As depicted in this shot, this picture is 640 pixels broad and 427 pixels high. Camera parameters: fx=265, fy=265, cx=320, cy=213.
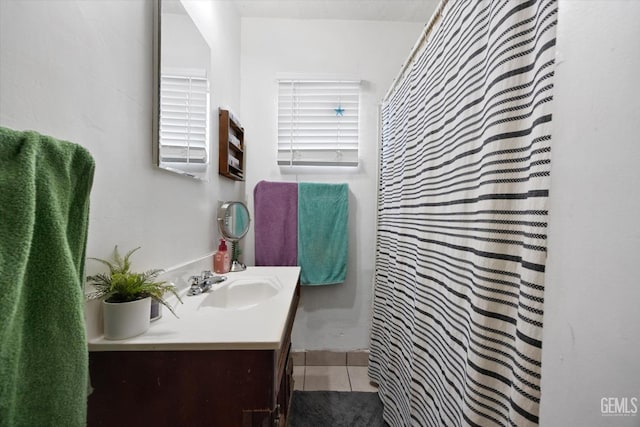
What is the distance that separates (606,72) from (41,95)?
1.27 m

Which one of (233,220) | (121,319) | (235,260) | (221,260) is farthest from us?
(233,220)

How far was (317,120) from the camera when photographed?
1.83 metres

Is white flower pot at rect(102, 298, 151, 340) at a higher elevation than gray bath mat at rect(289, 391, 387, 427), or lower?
higher

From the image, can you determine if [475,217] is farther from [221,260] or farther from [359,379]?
[359,379]

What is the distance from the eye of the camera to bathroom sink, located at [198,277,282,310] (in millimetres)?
Answer: 1138

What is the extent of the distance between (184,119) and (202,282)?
65 cm

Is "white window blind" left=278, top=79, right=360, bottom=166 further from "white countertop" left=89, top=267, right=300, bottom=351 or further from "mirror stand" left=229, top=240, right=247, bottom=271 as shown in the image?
"white countertop" left=89, top=267, right=300, bottom=351

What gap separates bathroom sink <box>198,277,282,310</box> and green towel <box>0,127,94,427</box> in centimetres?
69

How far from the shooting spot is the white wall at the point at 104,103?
49 centimetres

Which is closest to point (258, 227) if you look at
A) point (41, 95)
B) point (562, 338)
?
point (41, 95)

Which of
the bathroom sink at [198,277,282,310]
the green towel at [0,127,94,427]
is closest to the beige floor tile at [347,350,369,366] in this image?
the bathroom sink at [198,277,282,310]

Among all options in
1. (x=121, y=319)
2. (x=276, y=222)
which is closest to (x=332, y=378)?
(x=276, y=222)

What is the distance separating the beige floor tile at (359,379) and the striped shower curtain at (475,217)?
44cm

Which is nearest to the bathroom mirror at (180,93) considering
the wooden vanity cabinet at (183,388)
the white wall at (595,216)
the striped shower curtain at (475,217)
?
the wooden vanity cabinet at (183,388)
